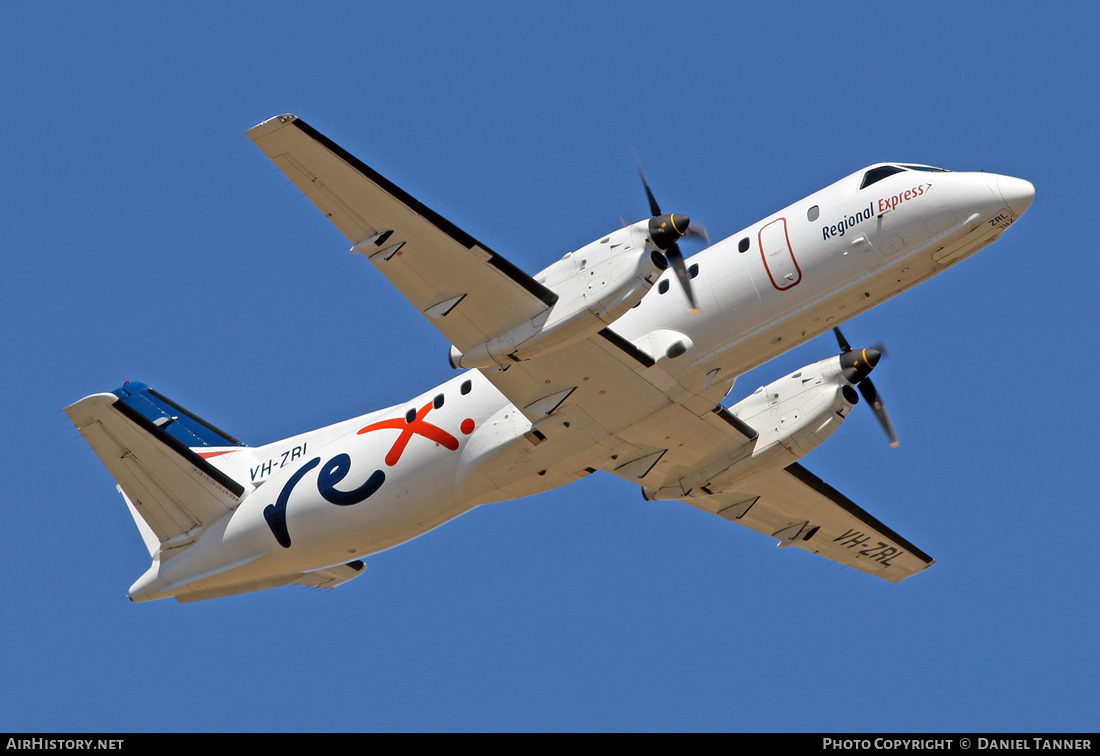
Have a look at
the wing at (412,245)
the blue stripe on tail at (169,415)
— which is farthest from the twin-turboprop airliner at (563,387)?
the blue stripe on tail at (169,415)

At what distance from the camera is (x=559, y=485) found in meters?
18.9

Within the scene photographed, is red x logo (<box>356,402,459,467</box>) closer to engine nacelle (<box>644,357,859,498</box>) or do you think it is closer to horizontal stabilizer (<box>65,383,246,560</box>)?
horizontal stabilizer (<box>65,383,246,560</box>)

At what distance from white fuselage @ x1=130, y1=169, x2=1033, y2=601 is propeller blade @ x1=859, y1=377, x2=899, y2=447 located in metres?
2.67

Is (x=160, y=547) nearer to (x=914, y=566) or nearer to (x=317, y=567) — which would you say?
(x=317, y=567)

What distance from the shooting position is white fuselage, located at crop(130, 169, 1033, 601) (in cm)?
1656

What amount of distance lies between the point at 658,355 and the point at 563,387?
1475mm

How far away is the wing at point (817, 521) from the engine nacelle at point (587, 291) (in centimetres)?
614

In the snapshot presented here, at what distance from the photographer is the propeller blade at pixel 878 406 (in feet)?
66.1

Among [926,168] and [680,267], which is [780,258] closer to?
[680,267]

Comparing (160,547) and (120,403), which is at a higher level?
(120,403)

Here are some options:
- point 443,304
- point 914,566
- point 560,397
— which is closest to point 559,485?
point 560,397
